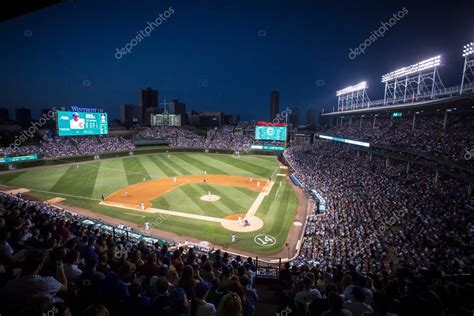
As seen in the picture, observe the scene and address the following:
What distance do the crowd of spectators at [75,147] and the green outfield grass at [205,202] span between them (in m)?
30.9

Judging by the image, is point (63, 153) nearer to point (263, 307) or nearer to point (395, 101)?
point (263, 307)

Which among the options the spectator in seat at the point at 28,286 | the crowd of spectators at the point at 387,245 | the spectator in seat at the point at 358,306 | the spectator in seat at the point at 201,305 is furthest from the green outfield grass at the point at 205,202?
the spectator in seat at the point at 28,286

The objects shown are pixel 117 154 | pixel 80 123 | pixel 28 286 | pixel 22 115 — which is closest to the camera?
pixel 28 286

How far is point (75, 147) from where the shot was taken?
52781mm

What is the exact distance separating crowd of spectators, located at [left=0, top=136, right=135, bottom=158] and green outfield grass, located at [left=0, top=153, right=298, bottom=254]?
4406 millimetres

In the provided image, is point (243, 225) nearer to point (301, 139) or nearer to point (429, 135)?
point (429, 135)

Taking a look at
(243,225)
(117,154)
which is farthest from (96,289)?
(117,154)

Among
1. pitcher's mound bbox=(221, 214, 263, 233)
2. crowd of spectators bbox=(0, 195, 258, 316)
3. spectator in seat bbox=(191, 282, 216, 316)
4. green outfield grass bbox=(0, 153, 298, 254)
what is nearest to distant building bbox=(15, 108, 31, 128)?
green outfield grass bbox=(0, 153, 298, 254)

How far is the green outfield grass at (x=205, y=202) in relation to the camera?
2592 cm

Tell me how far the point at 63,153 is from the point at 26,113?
81.7 meters

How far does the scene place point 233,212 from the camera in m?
25.7

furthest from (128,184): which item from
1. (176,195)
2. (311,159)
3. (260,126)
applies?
(260,126)

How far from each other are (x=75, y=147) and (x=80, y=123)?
5.29 metres

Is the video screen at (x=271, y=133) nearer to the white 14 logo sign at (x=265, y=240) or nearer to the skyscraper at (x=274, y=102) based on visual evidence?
the white 14 logo sign at (x=265, y=240)
